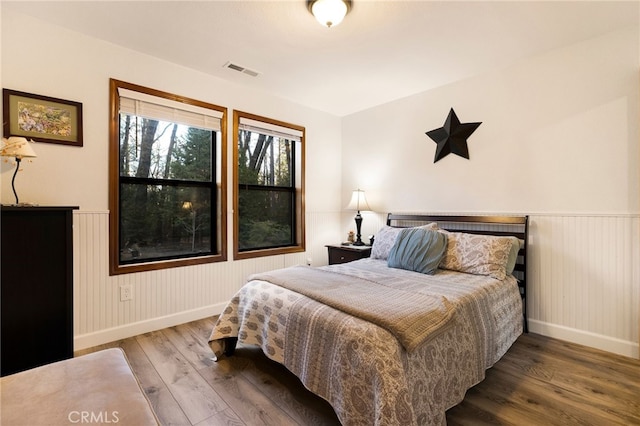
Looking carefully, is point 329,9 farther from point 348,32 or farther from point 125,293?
point 125,293

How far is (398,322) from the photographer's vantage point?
144 centimetres

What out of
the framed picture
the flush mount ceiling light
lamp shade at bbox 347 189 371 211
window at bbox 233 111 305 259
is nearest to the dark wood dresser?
the framed picture

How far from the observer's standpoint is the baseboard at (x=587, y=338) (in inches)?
89.4

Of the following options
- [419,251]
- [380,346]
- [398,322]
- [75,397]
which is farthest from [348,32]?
[75,397]

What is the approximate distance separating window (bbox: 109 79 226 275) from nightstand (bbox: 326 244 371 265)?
54.5 inches

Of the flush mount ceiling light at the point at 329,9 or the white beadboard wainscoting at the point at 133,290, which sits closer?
the flush mount ceiling light at the point at 329,9

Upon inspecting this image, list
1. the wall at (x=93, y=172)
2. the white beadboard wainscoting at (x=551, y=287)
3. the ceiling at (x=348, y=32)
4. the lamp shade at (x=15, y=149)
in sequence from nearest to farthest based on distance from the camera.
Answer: the lamp shade at (x=15, y=149) < the ceiling at (x=348, y=32) < the wall at (x=93, y=172) < the white beadboard wainscoting at (x=551, y=287)

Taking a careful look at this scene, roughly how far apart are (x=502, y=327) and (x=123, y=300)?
10.1 ft

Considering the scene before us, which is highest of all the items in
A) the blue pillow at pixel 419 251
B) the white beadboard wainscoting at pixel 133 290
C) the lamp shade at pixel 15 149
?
the lamp shade at pixel 15 149

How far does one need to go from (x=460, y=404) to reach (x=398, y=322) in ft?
2.59

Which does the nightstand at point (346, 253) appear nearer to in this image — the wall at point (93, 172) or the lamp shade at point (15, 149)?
the wall at point (93, 172)

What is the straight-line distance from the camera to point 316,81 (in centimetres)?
325

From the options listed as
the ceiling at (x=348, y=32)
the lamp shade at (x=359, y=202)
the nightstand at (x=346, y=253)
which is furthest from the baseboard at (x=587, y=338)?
the ceiling at (x=348, y=32)

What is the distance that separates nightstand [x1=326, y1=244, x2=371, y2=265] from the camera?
141 inches
